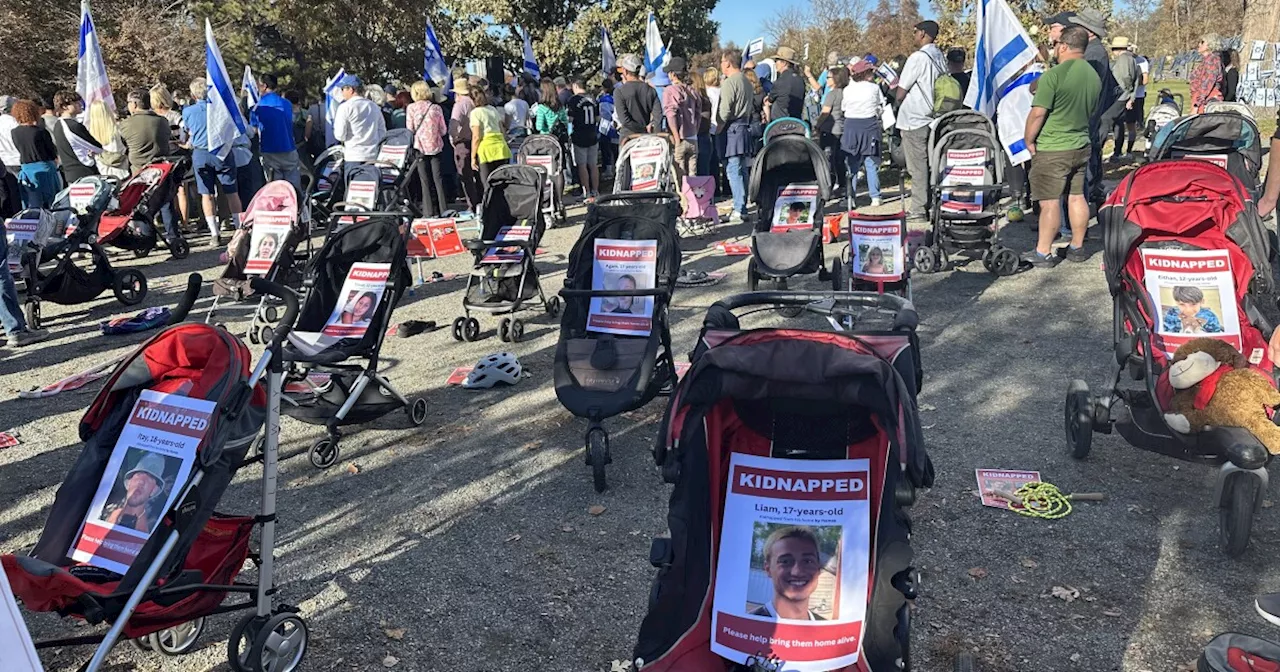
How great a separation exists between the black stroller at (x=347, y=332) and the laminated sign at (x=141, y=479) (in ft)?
4.90

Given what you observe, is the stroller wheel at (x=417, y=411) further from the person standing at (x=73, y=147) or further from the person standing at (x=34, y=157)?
the person standing at (x=73, y=147)

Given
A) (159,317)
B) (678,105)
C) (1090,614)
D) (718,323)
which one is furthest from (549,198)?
(1090,614)

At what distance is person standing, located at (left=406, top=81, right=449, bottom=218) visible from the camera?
36.7 feet

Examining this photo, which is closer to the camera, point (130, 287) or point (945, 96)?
point (130, 287)

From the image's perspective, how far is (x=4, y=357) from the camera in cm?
766

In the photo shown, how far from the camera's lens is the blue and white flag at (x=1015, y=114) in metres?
8.91

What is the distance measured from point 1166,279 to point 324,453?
472 centimetres

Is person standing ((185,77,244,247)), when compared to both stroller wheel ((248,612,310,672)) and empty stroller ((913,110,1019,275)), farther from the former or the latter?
stroller wheel ((248,612,310,672))

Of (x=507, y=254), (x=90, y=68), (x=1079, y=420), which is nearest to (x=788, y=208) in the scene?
(x=507, y=254)

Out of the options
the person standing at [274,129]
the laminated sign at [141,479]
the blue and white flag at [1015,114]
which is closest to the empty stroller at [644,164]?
the blue and white flag at [1015,114]

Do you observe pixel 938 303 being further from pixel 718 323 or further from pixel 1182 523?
pixel 718 323

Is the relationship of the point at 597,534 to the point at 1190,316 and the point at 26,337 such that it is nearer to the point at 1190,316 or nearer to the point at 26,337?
the point at 1190,316

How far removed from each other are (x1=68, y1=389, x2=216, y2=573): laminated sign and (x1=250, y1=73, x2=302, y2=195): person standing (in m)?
8.96

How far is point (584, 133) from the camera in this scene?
42.7 ft
